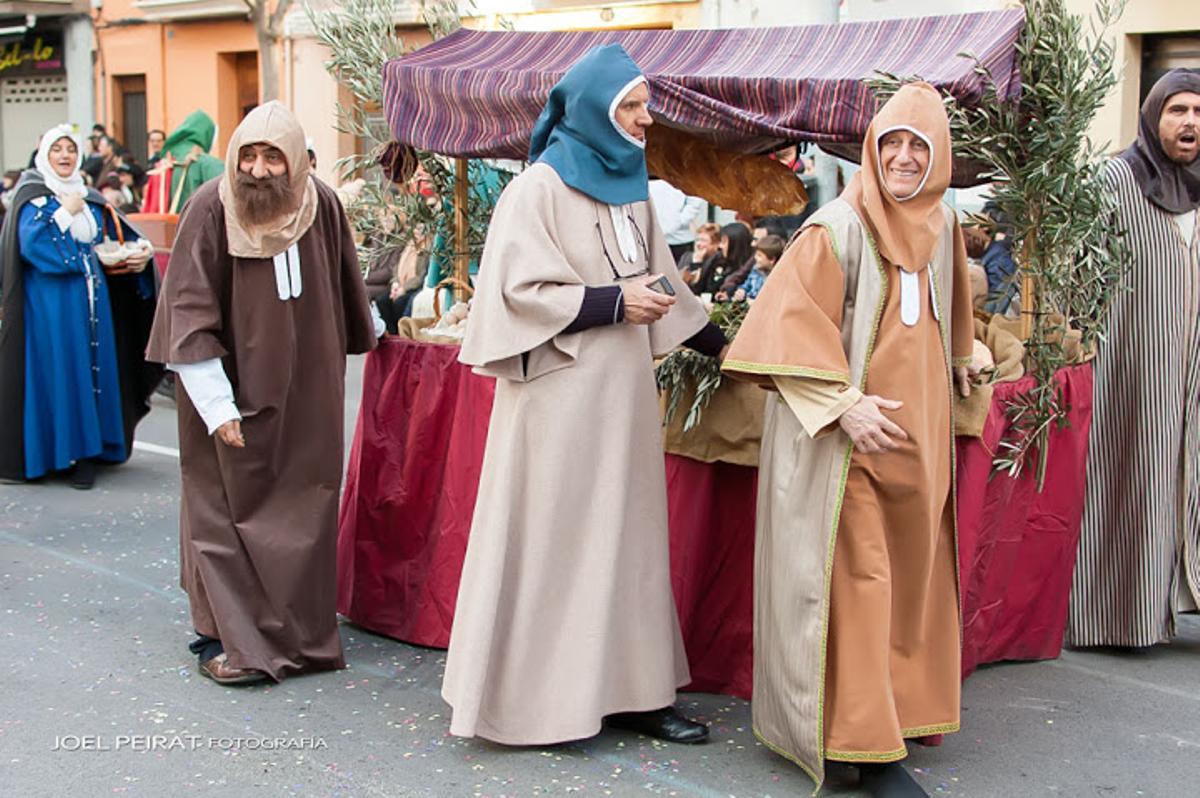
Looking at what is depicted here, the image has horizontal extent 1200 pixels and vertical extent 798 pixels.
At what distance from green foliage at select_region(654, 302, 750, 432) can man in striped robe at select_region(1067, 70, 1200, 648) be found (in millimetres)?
1565

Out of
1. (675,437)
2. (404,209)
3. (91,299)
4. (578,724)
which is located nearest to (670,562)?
(675,437)

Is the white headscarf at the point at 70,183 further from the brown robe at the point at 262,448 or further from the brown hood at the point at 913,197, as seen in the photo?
the brown hood at the point at 913,197

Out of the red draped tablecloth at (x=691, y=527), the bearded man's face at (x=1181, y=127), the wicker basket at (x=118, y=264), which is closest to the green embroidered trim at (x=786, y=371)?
the red draped tablecloth at (x=691, y=527)

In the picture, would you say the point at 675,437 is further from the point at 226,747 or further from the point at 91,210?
the point at 91,210

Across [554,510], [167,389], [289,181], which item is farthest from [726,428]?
[167,389]

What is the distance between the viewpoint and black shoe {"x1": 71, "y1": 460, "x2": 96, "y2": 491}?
338 inches

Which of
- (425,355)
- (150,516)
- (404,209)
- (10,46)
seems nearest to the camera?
(425,355)

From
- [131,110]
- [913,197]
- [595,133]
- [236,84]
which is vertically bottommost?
[913,197]

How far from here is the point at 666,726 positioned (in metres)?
4.75

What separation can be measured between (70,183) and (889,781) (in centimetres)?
604

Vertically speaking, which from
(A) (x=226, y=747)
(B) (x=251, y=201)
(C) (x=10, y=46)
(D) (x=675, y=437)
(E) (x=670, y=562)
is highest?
(C) (x=10, y=46)

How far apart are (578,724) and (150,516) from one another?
402 centimetres

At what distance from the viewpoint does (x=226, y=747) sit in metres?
4.70

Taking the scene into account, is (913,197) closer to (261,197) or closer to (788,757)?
(788,757)
